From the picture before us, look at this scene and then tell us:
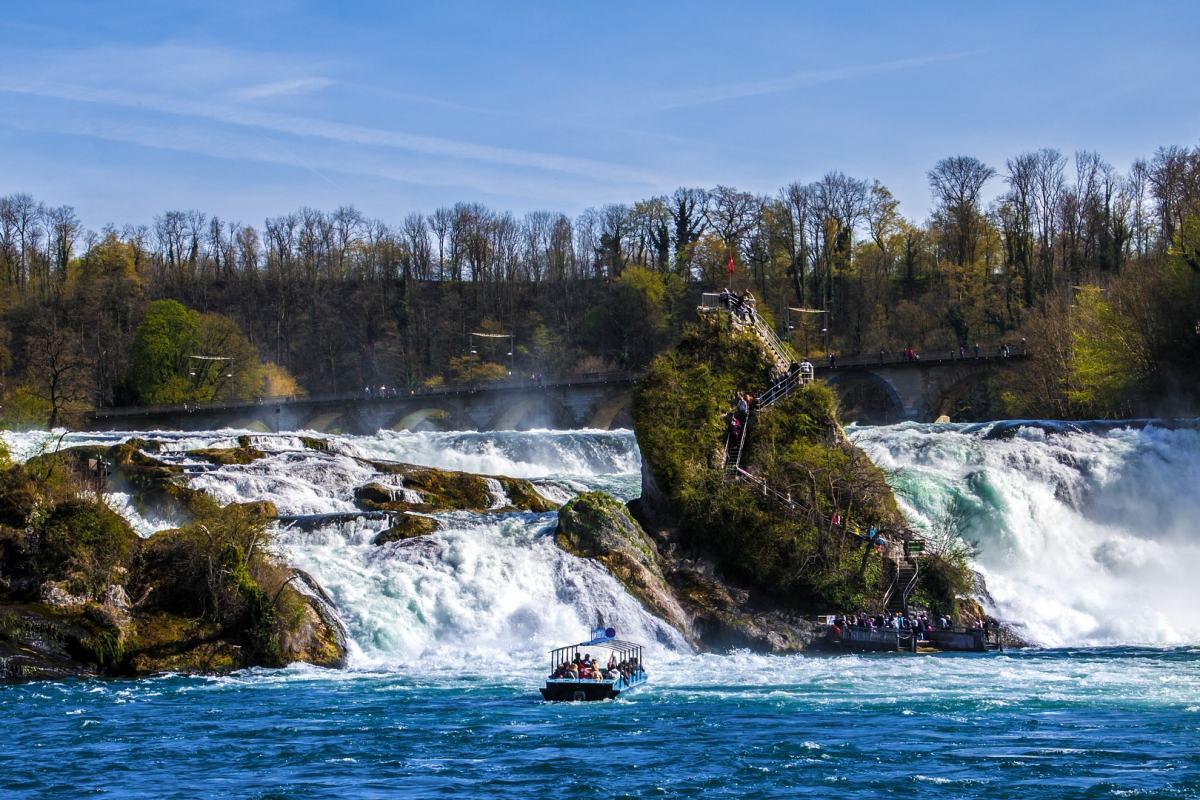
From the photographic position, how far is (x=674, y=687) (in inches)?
1256

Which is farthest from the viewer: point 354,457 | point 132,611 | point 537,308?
point 537,308

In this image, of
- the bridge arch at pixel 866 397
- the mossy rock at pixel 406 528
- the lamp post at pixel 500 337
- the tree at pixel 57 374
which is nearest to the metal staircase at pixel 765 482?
the mossy rock at pixel 406 528

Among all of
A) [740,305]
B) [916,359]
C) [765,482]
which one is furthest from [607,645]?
[916,359]

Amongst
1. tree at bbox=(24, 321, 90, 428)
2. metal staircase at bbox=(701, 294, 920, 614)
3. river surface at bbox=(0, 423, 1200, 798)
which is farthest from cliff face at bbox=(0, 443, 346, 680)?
tree at bbox=(24, 321, 90, 428)

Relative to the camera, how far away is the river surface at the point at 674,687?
23625mm

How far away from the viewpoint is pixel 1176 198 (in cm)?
8625

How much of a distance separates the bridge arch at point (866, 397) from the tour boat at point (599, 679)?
47470 mm

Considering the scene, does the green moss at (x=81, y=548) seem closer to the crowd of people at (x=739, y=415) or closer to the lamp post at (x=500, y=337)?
→ the crowd of people at (x=739, y=415)

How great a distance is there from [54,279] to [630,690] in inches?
3945

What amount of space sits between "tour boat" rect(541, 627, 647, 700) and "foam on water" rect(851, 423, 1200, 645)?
41.4 ft

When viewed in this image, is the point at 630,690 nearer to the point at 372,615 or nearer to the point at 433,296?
the point at 372,615

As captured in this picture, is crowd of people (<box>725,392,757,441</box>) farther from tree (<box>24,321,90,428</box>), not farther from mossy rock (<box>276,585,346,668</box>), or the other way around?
tree (<box>24,321,90,428</box>)

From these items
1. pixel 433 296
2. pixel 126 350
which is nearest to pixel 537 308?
pixel 433 296

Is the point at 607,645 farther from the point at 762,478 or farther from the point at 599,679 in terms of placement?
the point at 762,478
